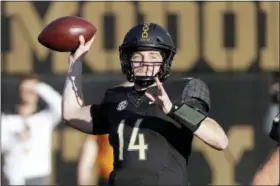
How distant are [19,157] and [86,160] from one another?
32.4 inches

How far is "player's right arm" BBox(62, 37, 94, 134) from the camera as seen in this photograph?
4.00 metres

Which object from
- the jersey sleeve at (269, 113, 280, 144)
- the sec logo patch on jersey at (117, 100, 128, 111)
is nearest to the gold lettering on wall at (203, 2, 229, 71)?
the sec logo patch on jersey at (117, 100, 128, 111)

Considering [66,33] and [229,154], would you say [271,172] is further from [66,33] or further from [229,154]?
[229,154]

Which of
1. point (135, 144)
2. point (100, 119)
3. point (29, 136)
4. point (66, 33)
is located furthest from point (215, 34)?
point (135, 144)

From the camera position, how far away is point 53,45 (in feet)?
13.6

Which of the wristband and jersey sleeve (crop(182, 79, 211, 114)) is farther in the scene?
jersey sleeve (crop(182, 79, 211, 114))

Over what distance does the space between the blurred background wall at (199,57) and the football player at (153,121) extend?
4.42 m

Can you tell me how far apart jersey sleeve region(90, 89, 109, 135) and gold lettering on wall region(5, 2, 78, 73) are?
175 inches

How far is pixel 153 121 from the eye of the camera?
3.71 meters

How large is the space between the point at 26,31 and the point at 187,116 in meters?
5.05

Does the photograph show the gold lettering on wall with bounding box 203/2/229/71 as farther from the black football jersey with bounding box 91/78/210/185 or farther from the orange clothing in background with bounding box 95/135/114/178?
the black football jersey with bounding box 91/78/210/185

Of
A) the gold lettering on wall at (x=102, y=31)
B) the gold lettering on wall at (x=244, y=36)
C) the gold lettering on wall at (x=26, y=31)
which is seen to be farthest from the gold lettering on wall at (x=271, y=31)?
the gold lettering on wall at (x=26, y=31)

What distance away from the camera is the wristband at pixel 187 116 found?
356cm

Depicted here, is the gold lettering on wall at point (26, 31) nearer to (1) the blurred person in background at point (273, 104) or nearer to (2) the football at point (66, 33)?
(1) the blurred person in background at point (273, 104)
